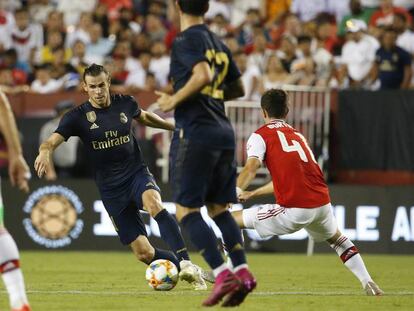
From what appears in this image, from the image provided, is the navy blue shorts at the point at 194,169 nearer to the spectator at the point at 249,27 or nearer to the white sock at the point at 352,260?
the white sock at the point at 352,260

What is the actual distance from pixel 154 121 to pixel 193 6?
268 cm

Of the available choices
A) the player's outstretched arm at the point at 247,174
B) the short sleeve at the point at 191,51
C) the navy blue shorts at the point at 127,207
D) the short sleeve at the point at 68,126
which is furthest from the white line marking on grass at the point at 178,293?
the short sleeve at the point at 191,51

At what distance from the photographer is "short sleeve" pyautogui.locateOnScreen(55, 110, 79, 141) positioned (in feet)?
34.4

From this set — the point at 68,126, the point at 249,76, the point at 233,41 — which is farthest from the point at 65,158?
the point at 68,126

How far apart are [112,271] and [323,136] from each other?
567cm

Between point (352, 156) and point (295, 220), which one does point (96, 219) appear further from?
point (295, 220)

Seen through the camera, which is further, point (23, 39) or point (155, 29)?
point (23, 39)

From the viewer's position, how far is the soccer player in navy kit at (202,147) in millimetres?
8047

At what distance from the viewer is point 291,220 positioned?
1026 centimetres

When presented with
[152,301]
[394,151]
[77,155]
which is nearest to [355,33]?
[394,151]

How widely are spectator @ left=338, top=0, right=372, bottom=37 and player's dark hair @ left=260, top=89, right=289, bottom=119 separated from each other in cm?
1044

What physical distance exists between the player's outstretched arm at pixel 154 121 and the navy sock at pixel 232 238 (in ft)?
7.50

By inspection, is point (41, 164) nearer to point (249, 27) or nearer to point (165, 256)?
point (165, 256)

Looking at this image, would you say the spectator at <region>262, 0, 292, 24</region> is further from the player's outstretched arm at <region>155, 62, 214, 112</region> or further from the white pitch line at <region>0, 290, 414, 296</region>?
the player's outstretched arm at <region>155, 62, 214, 112</region>
